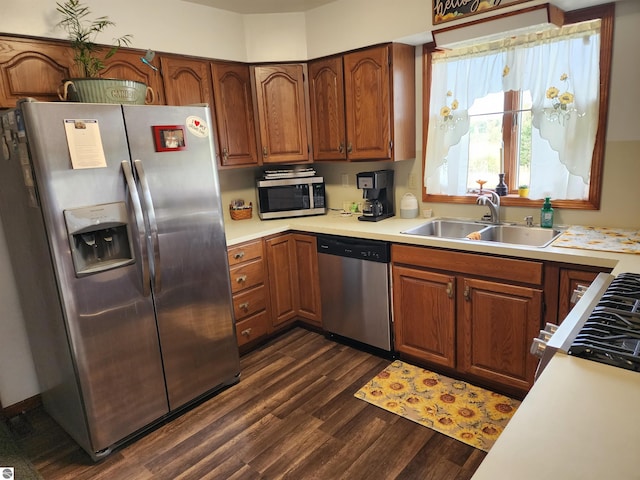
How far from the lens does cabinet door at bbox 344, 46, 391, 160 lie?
2830 mm

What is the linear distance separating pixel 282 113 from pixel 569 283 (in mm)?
2260

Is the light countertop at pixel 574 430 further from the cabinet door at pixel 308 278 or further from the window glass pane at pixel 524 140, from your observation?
the cabinet door at pixel 308 278

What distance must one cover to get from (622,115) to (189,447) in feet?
9.49

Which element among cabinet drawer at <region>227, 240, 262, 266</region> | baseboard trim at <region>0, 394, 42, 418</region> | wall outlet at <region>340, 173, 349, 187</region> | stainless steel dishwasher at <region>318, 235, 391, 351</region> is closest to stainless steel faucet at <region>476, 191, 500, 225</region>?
stainless steel dishwasher at <region>318, 235, 391, 351</region>

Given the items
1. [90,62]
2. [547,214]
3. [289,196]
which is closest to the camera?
[90,62]

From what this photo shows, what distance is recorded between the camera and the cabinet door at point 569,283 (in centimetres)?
198

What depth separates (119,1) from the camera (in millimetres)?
2484

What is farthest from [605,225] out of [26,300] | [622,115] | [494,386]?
[26,300]

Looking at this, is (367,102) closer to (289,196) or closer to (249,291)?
(289,196)

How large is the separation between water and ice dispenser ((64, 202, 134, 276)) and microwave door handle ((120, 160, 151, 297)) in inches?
2.2

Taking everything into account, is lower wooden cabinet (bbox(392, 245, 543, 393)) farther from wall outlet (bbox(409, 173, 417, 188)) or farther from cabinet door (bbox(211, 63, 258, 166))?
cabinet door (bbox(211, 63, 258, 166))

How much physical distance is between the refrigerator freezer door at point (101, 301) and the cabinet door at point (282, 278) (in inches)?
41.4

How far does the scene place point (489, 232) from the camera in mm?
2678

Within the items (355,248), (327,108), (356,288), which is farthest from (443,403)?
(327,108)
